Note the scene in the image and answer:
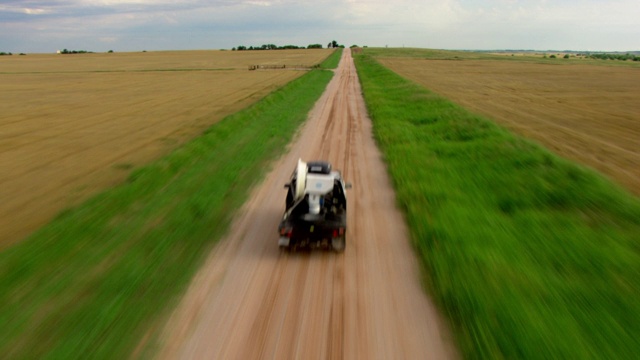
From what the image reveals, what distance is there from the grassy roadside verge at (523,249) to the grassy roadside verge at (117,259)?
16.0 ft

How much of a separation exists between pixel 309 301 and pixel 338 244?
181 centimetres

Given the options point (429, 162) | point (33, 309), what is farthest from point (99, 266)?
point (429, 162)

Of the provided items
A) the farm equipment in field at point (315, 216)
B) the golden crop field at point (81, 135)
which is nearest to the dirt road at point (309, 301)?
the farm equipment in field at point (315, 216)

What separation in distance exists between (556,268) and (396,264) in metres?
2.96

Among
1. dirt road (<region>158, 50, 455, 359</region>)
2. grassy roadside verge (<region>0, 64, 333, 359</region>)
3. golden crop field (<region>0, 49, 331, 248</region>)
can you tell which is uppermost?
golden crop field (<region>0, 49, 331, 248</region>)

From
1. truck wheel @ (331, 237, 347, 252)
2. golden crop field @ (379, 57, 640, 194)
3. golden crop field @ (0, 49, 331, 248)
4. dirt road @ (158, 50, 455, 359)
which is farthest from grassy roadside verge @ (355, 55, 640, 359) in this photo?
golden crop field @ (0, 49, 331, 248)

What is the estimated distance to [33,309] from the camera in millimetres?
6727

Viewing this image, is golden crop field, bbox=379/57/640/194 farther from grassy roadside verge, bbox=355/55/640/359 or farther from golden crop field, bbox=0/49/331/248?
golden crop field, bbox=0/49/331/248

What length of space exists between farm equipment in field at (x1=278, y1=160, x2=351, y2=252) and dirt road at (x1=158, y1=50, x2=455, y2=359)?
343 mm

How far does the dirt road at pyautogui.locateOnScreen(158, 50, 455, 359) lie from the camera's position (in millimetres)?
5992

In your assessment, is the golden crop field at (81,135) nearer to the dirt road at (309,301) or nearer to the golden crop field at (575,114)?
the dirt road at (309,301)

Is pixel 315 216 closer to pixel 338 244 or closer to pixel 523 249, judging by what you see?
pixel 338 244

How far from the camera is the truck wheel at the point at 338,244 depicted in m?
8.65

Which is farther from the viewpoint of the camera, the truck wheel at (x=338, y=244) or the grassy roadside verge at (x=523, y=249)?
the truck wheel at (x=338, y=244)
